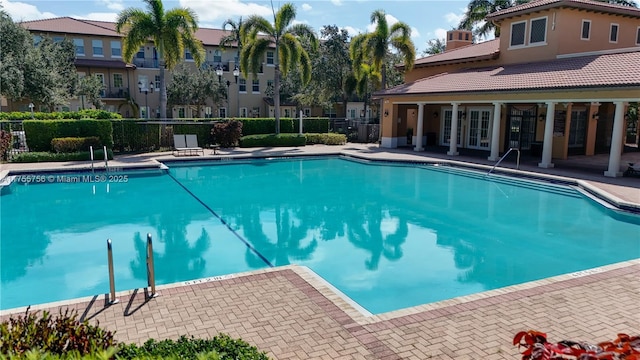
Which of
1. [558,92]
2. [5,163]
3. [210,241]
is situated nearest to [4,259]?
[210,241]

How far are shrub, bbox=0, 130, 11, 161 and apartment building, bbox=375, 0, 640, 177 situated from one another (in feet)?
60.4

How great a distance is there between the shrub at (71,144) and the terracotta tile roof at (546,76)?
51.0ft

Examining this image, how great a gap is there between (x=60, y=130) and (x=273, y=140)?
11292 millimetres

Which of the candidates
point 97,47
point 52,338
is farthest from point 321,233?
point 97,47

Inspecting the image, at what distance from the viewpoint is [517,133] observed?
24375 millimetres

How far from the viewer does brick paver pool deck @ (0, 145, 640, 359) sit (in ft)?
16.5

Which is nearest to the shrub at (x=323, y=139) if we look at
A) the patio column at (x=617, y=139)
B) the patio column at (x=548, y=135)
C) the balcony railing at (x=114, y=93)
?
the patio column at (x=548, y=135)

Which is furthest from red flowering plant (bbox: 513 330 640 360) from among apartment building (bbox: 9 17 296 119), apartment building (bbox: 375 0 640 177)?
apartment building (bbox: 9 17 296 119)

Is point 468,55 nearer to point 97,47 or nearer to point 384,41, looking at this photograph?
point 384,41

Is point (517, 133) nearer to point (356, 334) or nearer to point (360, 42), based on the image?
point (360, 42)

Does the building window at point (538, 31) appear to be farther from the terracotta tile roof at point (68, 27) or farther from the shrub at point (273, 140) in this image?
the terracotta tile roof at point (68, 27)

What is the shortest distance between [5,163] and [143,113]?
82.7 feet

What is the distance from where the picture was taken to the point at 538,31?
23172 mm

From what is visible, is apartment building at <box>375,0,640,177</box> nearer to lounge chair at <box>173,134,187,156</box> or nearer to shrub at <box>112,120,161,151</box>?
lounge chair at <box>173,134,187,156</box>
